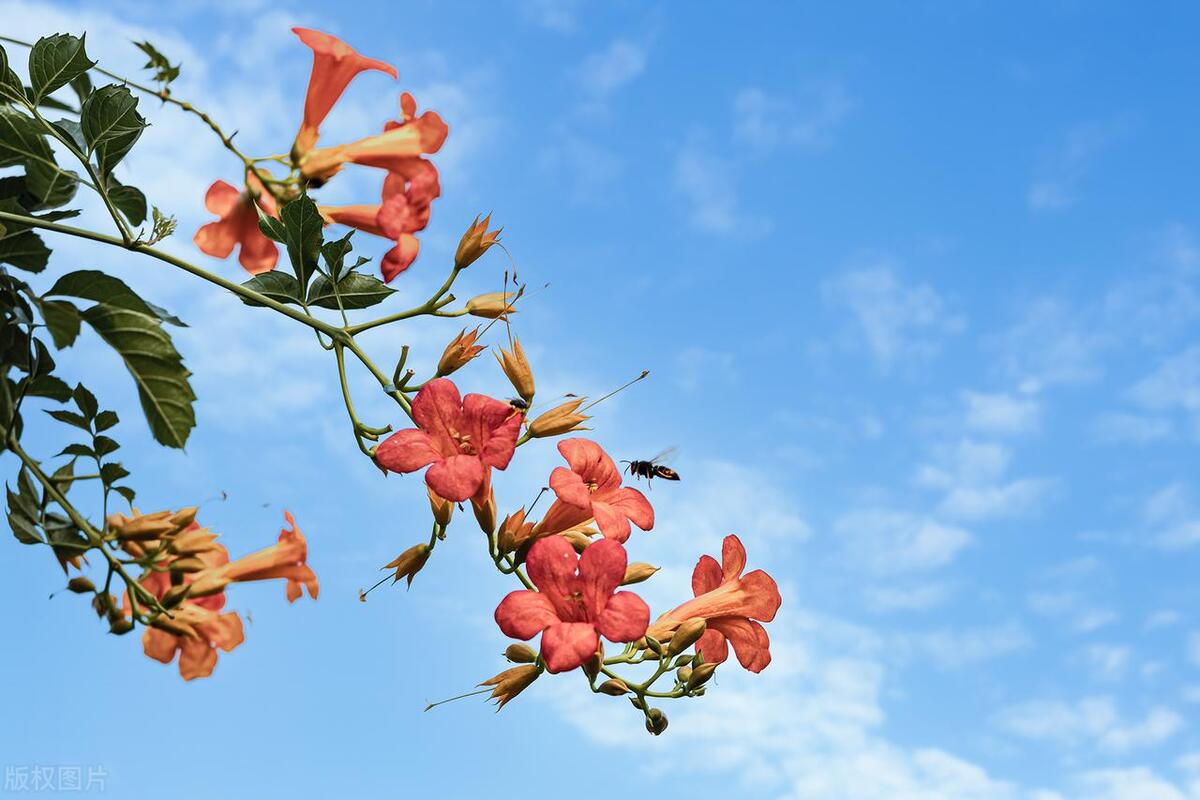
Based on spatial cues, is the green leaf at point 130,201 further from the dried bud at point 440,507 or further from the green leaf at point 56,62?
the dried bud at point 440,507

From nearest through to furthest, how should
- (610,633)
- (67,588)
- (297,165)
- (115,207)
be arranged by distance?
(610,633), (67,588), (115,207), (297,165)

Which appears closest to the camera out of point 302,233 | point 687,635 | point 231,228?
point 687,635

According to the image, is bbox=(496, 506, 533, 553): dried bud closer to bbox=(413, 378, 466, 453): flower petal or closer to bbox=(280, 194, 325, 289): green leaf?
bbox=(413, 378, 466, 453): flower petal

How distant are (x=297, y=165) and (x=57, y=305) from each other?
1.05 m

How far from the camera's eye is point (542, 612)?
10.5ft

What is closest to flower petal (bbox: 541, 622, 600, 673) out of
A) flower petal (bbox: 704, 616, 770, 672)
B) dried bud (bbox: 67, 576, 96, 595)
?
flower petal (bbox: 704, 616, 770, 672)

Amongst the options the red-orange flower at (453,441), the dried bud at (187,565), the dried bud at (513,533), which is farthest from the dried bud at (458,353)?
the dried bud at (187,565)

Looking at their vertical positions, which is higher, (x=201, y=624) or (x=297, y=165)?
(x=297, y=165)

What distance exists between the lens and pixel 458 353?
3.57 meters

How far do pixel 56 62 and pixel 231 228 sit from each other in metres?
0.82

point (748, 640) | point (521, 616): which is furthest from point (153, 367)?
point (748, 640)

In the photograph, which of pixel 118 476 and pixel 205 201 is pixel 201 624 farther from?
pixel 205 201

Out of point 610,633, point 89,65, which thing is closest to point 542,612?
point 610,633

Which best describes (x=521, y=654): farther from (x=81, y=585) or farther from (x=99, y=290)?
(x=99, y=290)
